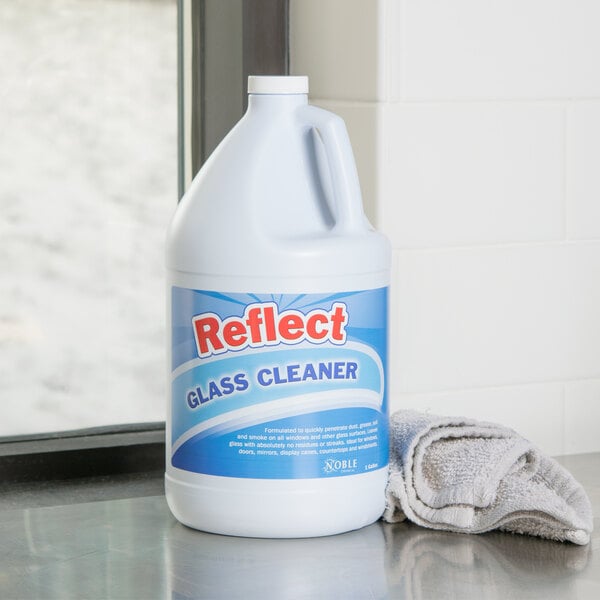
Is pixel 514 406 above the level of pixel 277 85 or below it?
below

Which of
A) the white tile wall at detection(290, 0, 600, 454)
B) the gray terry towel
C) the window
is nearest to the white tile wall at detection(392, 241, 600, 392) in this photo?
the white tile wall at detection(290, 0, 600, 454)

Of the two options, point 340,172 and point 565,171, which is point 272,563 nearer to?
point 340,172

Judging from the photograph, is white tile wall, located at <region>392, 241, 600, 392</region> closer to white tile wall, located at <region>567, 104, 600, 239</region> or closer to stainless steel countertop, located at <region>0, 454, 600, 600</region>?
white tile wall, located at <region>567, 104, 600, 239</region>

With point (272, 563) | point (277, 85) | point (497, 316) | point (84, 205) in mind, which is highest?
point (277, 85)

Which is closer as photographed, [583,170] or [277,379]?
[277,379]

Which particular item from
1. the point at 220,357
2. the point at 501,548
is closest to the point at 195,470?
the point at 220,357

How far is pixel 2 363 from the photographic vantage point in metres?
1.10

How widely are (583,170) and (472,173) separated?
121 millimetres

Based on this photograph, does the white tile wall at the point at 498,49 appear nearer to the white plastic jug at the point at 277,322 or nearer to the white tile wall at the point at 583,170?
the white tile wall at the point at 583,170

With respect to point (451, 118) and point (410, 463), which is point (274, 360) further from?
point (451, 118)

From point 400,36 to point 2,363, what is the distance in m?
0.46

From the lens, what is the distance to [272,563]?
0.85m

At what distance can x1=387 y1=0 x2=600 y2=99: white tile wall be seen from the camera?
1.06 m

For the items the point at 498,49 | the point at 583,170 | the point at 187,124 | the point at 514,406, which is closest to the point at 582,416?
the point at 514,406
